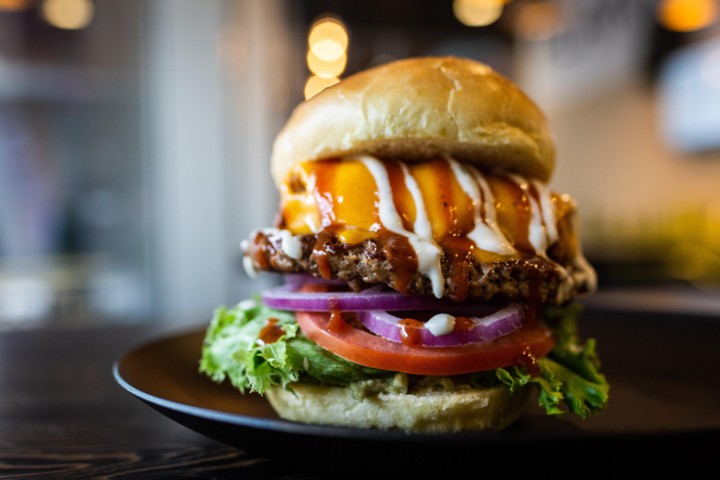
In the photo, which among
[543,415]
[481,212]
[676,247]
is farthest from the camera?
[676,247]

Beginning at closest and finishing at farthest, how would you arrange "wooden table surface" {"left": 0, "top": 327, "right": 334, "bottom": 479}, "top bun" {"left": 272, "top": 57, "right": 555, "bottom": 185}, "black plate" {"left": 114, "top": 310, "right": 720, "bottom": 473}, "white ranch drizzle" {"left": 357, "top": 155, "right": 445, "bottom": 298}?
1. "black plate" {"left": 114, "top": 310, "right": 720, "bottom": 473}
2. "wooden table surface" {"left": 0, "top": 327, "right": 334, "bottom": 479}
3. "white ranch drizzle" {"left": 357, "top": 155, "right": 445, "bottom": 298}
4. "top bun" {"left": 272, "top": 57, "right": 555, "bottom": 185}

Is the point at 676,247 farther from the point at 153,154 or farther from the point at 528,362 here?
the point at 528,362

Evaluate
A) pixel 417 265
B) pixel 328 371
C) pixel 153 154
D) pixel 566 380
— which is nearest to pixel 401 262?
pixel 417 265

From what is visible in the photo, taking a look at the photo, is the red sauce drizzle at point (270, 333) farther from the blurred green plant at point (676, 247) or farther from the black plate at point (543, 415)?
the blurred green plant at point (676, 247)

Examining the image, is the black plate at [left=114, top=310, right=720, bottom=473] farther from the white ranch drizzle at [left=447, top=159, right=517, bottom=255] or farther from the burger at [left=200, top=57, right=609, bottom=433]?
the white ranch drizzle at [left=447, top=159, right=517, bottom=255]

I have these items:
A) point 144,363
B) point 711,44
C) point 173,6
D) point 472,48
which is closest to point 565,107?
point 472,48

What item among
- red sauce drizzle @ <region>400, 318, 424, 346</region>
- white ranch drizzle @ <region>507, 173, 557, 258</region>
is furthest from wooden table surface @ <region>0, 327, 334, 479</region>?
white ranch drizzle @ <region>507, 173, 557, 258</region>
